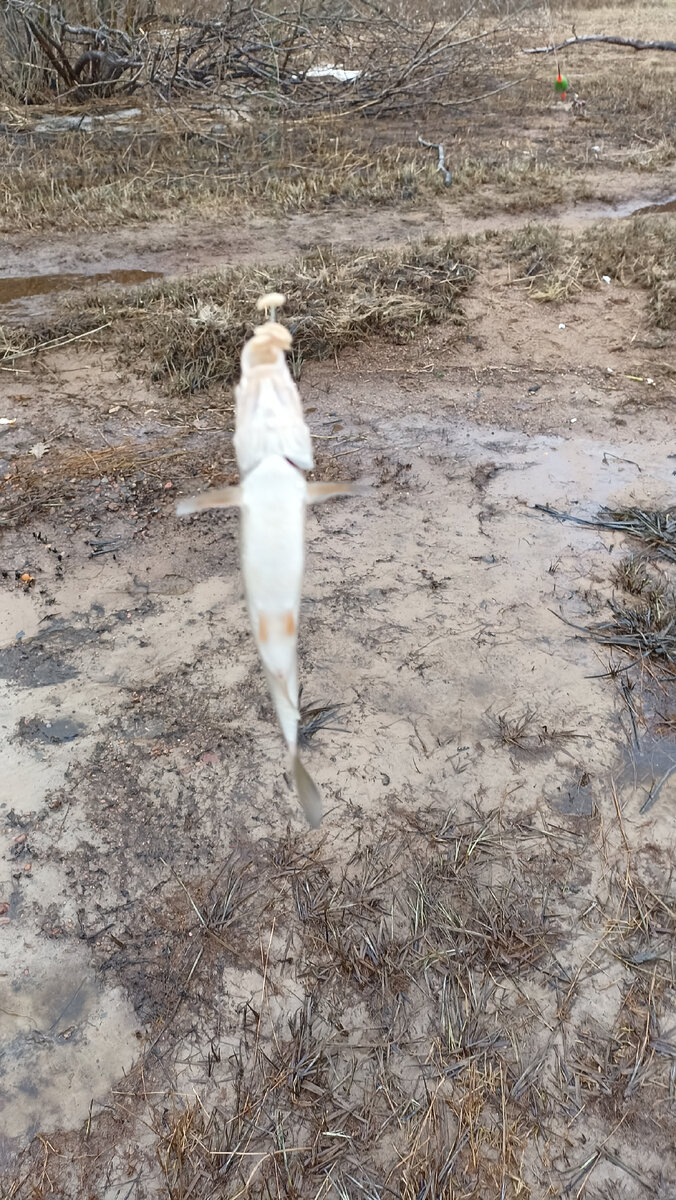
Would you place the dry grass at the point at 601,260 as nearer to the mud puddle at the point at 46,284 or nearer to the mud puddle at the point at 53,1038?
the mud puddle at the point at 46,284

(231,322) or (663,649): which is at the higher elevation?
(231,322)

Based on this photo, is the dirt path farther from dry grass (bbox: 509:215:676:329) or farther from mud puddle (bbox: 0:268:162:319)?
dry grass (bbox: 509:215:676:329)

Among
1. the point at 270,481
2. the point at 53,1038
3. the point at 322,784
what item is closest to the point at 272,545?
the point at 270,481

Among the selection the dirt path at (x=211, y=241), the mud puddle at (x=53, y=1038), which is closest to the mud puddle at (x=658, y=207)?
the dirt path at (x=211, y=241)

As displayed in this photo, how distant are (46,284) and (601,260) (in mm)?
7185

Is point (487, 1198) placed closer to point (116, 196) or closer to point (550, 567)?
point (550, 567)

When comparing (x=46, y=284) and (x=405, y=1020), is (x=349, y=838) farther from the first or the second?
(x=46, y=284)

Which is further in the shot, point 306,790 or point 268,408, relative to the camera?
point 306,790

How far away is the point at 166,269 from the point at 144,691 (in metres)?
7.28

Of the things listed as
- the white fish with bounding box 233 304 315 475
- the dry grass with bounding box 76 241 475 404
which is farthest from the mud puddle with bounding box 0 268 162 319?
the white fish with bounding box 233 304 315 475

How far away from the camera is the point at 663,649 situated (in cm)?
447

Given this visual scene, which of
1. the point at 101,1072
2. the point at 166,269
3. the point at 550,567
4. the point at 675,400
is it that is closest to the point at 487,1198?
the point at 101,1072

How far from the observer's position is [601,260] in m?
8.77

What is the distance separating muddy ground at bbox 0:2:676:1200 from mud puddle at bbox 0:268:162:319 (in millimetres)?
3400
